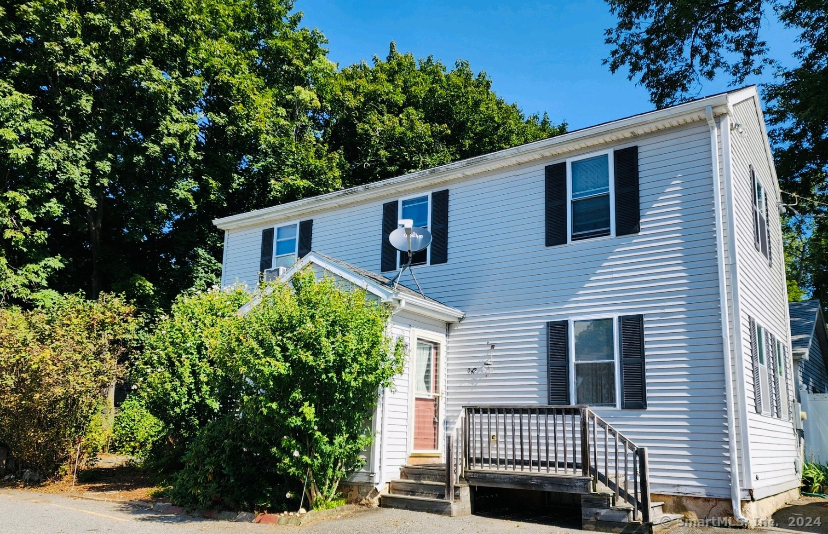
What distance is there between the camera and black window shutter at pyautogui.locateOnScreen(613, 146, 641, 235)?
1005 cm

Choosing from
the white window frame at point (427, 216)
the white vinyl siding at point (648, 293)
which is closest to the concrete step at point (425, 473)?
the white vinyl siding at point (648, 293)

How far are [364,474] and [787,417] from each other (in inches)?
308

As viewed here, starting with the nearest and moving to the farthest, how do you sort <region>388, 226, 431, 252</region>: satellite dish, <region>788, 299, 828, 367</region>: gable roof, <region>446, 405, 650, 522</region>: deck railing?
<region>446, 405, 650, 522</region>: deck railing < <region>388, 226, 431, 252</region>: satellite dish < <region>788, 299, 828, 367</region>: gable roof

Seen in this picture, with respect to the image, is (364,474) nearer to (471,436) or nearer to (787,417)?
(471,436)

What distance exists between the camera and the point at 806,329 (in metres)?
15.4

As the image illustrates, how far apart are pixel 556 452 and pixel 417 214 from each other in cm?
599

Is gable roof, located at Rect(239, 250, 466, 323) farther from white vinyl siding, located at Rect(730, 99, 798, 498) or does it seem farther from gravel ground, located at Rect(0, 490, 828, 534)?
white vinyl siding, located at Rect(730, 99, 798, 498)

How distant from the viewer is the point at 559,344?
33.8ft

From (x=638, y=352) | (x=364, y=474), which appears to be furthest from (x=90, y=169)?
(x=638, y=352)

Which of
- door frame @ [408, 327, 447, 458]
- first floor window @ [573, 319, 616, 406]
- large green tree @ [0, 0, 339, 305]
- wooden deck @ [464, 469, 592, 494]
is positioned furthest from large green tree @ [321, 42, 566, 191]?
wooden deck @ [464, 469, 592, 494]

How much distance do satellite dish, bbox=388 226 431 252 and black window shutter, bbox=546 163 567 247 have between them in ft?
7.94

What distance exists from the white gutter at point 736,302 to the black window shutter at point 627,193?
4.32 ft

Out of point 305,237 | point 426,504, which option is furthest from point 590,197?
point 305,237

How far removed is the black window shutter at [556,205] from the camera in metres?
10.8
